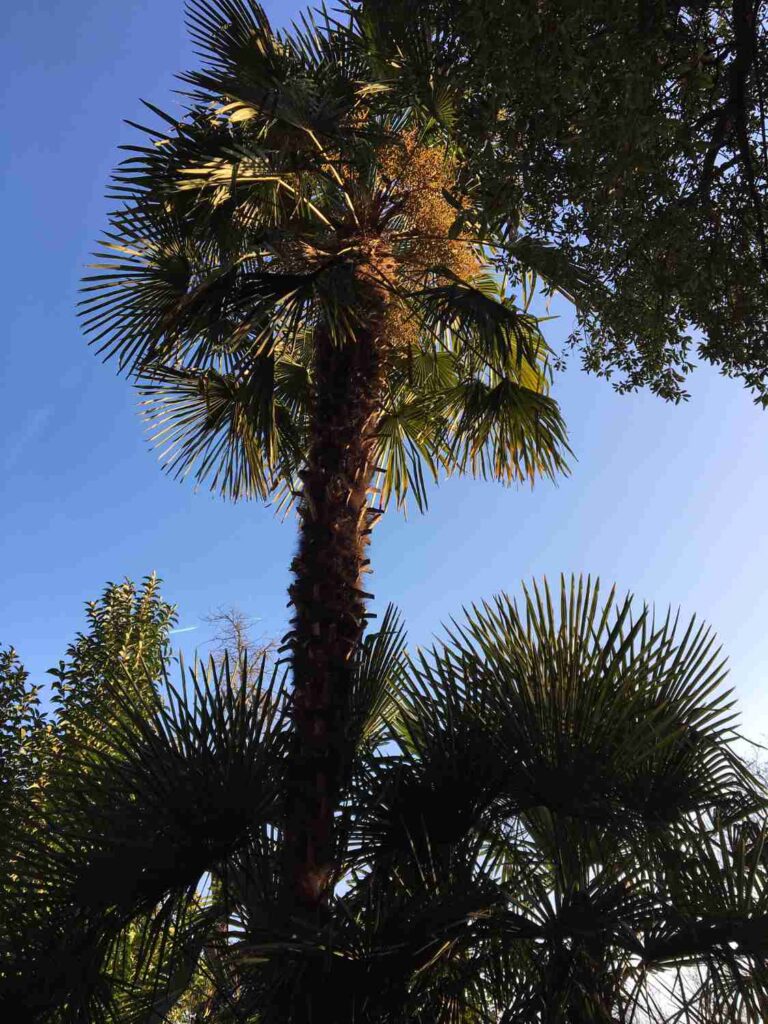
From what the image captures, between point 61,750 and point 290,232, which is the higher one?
point 290,232

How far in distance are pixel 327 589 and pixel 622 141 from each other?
9.34ft

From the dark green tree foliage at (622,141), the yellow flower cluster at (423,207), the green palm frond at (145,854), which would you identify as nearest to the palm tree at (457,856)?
the green palm frond at (145,854)

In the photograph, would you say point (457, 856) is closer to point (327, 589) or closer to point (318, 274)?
point (327, 589)

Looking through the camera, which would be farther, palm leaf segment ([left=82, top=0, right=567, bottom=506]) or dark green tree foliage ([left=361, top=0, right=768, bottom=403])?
palm leaf segment ([left=82, top=0, right=567, bottom=506])

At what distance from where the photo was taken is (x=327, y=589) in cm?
512

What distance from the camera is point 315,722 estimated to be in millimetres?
4832

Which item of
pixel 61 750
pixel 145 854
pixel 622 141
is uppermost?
pixel 622 141

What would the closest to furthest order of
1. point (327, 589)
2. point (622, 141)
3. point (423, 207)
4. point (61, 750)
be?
point (622, 141), point (327, 589), point (423, 207), point (61, 750)

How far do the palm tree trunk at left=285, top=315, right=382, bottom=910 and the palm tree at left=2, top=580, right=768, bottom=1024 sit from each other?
0.42ft

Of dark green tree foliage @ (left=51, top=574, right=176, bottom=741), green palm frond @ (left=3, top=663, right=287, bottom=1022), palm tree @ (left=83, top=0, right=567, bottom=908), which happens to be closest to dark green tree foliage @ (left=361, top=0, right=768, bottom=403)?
palm tree @ (left=83, top=0, right=567, bottom=908)

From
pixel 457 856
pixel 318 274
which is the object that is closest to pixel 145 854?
pixel 457 856

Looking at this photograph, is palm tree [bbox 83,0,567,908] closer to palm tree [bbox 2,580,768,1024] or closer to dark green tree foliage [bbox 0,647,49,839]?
palm tree [bbox 2,580,768,1024]

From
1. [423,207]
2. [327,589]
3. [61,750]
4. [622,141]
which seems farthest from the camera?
[61,750]

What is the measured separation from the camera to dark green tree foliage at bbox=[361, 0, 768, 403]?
3.77m
